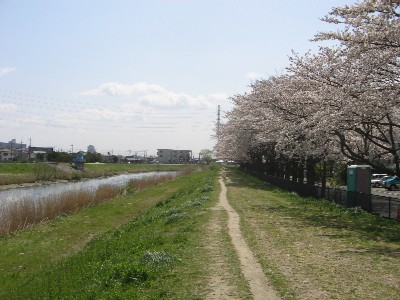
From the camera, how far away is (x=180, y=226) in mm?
15773

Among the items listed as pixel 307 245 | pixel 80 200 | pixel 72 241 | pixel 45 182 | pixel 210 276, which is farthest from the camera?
pixel 45 182

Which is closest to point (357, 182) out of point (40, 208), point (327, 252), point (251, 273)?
point (327, 252)

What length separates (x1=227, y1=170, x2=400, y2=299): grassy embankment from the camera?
7844 mm

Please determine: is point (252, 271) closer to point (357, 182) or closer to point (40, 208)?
point (357, 182)

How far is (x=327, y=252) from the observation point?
11.0 meters

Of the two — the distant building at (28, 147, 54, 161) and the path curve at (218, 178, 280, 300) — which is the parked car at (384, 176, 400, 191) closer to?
the path curve at (218, 178, 280, 300)

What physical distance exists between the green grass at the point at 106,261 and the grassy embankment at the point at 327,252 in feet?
5.52

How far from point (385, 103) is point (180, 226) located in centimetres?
842

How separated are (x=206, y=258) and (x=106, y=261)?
10.4ft

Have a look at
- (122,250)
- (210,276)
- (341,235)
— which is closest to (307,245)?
(341,235)

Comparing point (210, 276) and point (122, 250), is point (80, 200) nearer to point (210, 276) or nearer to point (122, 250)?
point (122, 250)

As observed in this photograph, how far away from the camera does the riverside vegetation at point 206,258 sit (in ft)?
26.4

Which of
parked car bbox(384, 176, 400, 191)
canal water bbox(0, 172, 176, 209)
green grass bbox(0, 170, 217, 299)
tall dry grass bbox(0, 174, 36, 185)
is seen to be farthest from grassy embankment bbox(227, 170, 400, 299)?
tall dry grass bbox(0, 174, 36, 185)

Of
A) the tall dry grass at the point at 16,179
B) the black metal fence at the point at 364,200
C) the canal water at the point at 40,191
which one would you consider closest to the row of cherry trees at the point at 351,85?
the black metal fence at the point at 364,200
